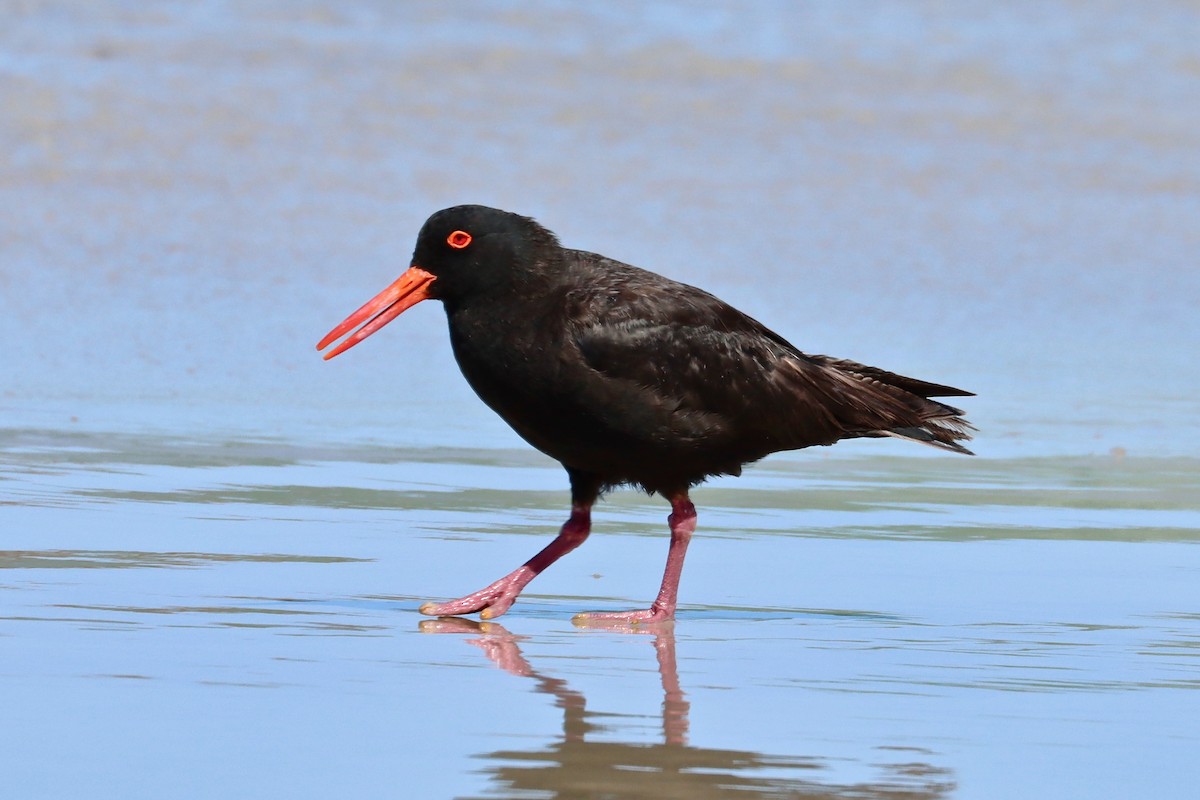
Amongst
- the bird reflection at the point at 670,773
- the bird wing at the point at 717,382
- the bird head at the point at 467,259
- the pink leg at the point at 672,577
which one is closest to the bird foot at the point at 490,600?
the pink leg at the point at 672,577

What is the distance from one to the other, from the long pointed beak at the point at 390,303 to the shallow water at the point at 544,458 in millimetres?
679

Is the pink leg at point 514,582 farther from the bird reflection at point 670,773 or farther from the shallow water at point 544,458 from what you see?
the bird reflection at point 670,773

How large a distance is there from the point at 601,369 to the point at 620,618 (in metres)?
0.71

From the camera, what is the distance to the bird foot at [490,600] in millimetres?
5551

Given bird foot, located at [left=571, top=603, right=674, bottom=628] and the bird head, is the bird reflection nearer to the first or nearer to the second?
bird foot, located at [left=571, top=603, right=674, bottom=628]

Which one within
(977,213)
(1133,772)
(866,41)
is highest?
(866,41)

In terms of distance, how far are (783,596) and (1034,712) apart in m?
1.52

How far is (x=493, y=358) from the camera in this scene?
5789 millimetres

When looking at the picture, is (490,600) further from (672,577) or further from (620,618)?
(672,577)

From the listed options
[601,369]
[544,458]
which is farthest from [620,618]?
[544,458]

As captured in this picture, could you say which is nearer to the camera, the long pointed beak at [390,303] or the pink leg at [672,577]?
the pink leg at [672,577]

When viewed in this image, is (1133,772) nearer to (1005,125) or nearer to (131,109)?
(131,109)

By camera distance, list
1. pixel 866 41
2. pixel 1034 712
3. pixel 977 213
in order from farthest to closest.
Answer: pixel 866 41
pixel 977 213
pixel 1034 712

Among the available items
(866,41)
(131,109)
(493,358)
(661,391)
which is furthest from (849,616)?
(866,41)
